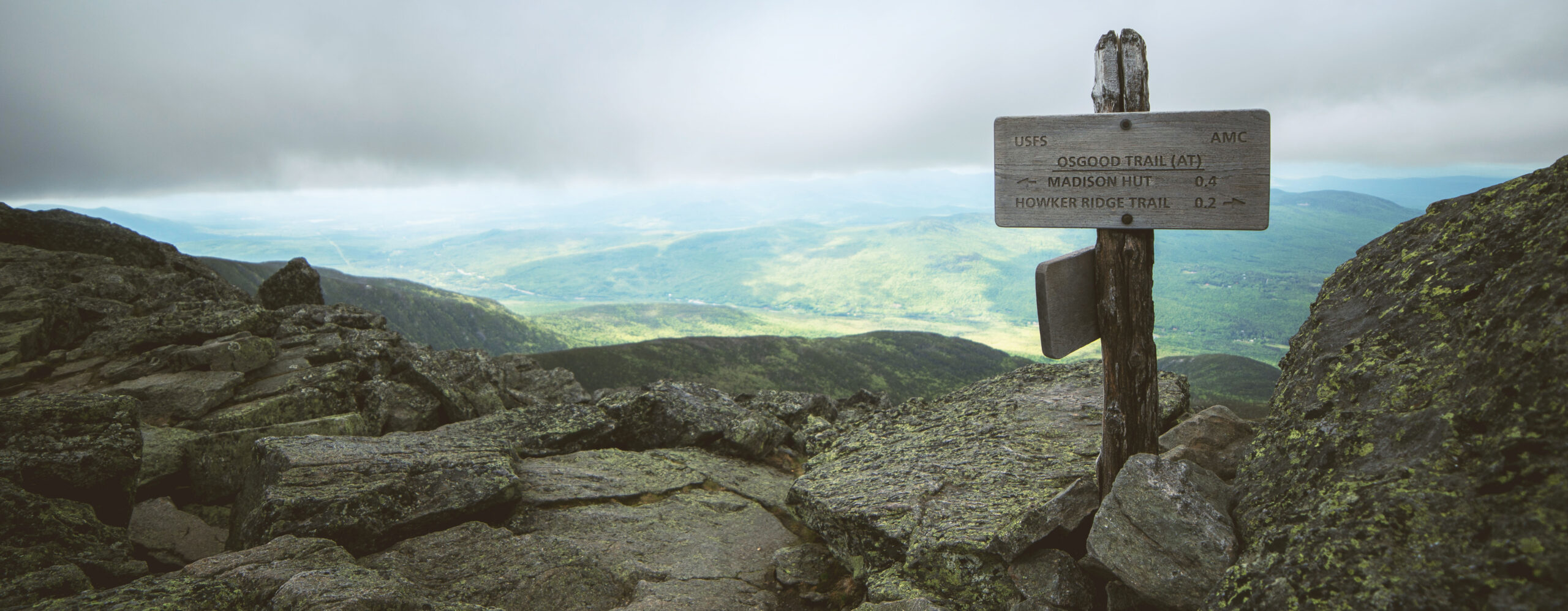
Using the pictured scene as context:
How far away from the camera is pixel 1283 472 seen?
6.63 m

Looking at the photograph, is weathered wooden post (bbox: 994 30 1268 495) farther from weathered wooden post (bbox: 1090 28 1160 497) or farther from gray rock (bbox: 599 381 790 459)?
gray rock (bbox: 599 381 790 459)

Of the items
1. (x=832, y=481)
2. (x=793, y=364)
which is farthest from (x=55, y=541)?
(x=793, y=364)

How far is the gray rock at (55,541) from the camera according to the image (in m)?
8.13

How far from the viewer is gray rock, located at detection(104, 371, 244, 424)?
15594 millimetres

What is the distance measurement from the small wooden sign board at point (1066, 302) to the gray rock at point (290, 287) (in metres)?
37.3

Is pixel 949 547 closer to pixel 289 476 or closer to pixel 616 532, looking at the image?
pixel 616 532

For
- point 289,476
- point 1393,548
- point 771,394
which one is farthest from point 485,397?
point 1393,548

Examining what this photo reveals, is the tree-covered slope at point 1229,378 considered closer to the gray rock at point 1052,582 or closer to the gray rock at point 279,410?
the gray rock at point 1052,582

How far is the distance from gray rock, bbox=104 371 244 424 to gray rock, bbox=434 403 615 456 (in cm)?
563

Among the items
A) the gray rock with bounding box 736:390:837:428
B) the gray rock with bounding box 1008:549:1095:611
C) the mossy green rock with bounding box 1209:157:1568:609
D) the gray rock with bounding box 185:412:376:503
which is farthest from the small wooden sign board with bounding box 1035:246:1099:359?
the gray rock with bounding box 185:412:376:503

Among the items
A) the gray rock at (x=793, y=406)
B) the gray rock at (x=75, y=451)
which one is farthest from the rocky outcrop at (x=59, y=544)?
the gray rock at (x=793, y=406)

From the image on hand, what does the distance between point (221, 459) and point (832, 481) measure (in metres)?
12.4

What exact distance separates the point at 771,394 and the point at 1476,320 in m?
18.8

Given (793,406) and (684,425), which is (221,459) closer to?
(684,425)
